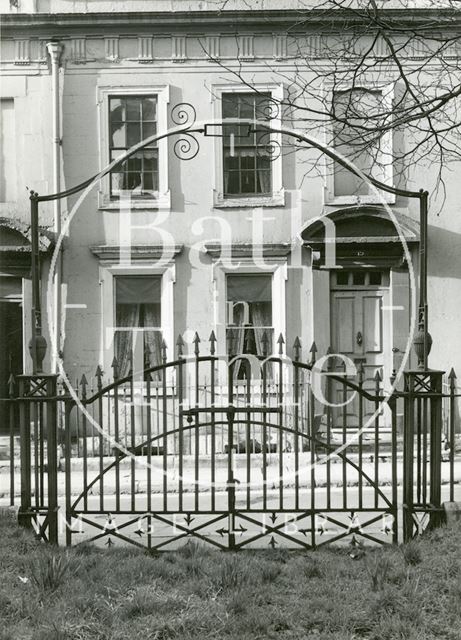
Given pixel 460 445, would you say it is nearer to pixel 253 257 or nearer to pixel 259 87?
pixel 253 257

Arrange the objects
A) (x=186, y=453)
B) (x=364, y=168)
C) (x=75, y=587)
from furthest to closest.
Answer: (x=364, y=168), (x=186, y=453), (x=75, y=587)

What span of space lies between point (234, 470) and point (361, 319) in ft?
15.5

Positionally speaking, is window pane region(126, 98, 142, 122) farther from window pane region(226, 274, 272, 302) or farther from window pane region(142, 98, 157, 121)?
window pane region(226, 274, 272, 302)

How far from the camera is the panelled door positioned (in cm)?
1385

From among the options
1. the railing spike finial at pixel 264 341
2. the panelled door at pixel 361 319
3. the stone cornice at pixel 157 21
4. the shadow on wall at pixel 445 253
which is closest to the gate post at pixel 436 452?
the railing spike finial at pixel 264 341

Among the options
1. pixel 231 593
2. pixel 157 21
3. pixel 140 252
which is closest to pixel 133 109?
pixel 157 21

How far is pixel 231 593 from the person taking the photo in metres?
5.25

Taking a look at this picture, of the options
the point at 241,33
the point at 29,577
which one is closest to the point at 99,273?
the point at 241,33

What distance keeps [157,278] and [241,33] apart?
186 inches

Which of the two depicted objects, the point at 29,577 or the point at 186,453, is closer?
the point at 29,577

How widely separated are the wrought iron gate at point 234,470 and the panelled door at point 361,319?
77cm

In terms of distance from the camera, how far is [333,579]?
5.59 meters

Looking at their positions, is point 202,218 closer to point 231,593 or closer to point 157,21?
point 157,21

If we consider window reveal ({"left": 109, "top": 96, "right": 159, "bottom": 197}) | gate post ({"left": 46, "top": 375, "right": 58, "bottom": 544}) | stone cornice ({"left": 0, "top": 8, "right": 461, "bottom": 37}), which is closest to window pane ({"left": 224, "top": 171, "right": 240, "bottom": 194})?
window reveal ({"left": 109, "top": 96, "right": 159, "bottom": 197})
